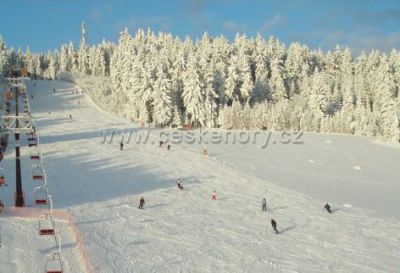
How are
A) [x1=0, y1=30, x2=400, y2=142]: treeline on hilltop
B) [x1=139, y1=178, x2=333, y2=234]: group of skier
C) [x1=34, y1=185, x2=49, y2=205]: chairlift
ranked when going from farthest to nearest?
1. [x1=0, y1=30, x2=400, y2=142]: treeline on hilltop
2. [x1=139, y1=178, x2=333, y2=234]: group of skier
3. [x1=34, y1=185, x2=49, y2=205]: chairlift

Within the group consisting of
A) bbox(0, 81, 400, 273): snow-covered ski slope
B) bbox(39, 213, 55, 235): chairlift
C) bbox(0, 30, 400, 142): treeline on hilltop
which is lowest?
bbox(0, 81, 400, 273): snow-covered ski slope

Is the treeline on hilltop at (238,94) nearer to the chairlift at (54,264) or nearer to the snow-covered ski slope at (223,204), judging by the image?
the snow-covered ski slope at (223,204)

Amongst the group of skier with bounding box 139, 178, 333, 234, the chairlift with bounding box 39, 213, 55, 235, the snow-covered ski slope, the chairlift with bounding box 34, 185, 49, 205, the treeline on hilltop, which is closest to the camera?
the chairlift with bounding box 39, 213, 55, 235

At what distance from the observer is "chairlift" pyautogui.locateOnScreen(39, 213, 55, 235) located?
72.5ft

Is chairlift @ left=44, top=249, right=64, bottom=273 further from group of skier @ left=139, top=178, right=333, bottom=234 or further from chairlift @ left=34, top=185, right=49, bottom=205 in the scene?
group of skier @ left=139, top=178, right=333, bottom=234

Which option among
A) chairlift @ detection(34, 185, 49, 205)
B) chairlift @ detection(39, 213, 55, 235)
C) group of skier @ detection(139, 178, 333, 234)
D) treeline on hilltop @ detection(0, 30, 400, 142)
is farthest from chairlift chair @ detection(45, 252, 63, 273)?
treeline on hilltop @ detection(0, 30, 400, 142)

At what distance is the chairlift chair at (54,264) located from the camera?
Answer: 1852 cm

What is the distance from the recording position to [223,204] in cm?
3366

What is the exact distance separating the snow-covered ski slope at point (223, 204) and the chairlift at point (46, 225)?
2.65 feet

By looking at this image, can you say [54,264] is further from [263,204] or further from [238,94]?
[238,94]

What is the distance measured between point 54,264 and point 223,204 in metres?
16.2

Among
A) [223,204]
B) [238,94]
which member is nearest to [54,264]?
[223,204]

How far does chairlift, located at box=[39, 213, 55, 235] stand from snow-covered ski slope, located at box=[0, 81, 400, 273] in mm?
809

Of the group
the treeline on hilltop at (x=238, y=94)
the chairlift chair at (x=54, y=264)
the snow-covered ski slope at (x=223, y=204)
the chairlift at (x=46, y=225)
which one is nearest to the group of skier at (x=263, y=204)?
the snow-covered ski slope at (x=223, y=204)
